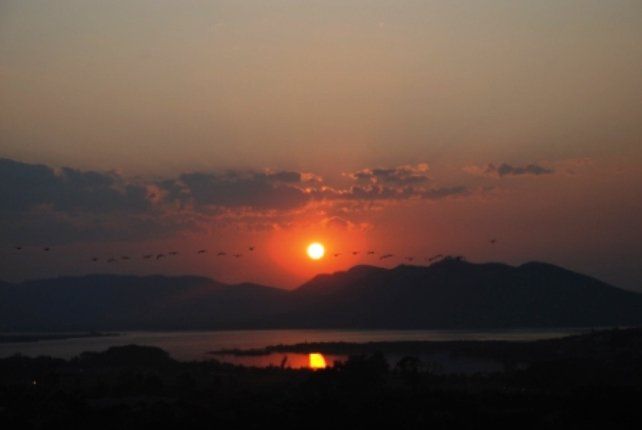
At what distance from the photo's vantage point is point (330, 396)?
134ft

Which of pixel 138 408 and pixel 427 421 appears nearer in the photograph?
pixel 427 421

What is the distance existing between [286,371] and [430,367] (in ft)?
35.8

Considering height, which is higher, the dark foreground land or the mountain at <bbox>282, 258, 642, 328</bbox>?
the mountain at <bbox>282, 258, 642, 328</bbox>

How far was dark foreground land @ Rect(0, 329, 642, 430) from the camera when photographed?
3450 centimetres

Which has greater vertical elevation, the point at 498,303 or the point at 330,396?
the point at 498,303

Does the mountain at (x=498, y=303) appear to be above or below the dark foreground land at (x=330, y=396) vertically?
above

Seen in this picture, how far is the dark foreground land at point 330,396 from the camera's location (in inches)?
1358

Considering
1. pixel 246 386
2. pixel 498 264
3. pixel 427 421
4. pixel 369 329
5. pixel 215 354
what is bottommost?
pixel 427 421

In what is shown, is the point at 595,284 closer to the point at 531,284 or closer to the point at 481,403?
the point at 531,284

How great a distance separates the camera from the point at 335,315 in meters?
197

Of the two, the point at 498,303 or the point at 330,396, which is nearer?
the point at 330,396

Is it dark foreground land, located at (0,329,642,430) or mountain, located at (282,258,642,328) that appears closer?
dark foreground land, located at (0,329,642,430)

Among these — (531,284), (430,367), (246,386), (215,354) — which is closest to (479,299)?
(531,284)

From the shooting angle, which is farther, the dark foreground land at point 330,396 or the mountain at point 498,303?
the mountain at point 498,303
